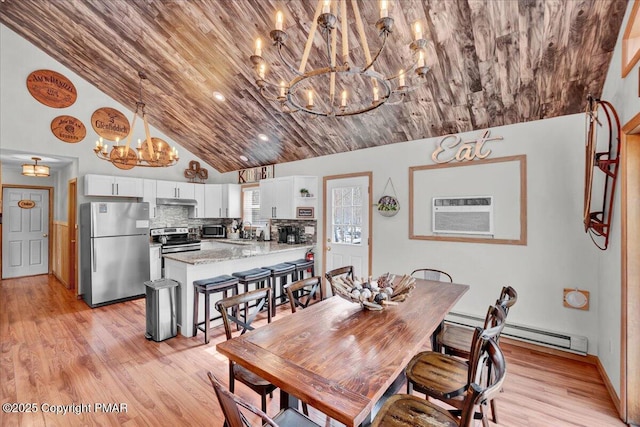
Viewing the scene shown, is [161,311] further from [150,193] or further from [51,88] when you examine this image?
[51,88]

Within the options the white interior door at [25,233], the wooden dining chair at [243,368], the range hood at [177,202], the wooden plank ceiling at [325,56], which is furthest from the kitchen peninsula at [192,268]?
the white interior door at [25,233]

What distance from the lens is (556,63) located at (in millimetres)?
2531

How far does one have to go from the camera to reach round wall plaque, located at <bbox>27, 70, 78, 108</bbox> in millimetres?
4383

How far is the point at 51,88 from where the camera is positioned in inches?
179

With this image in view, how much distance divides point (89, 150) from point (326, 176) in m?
4.26

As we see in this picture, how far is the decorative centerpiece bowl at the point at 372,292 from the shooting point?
198 cm

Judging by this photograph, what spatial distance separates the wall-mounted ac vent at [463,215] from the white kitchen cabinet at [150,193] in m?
5.14

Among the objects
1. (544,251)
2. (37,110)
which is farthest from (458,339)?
(37,110)

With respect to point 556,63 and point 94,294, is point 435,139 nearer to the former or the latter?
point 556,63

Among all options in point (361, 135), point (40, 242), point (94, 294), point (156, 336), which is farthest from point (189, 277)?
point (40, 242)

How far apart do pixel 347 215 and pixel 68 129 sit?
498 cm

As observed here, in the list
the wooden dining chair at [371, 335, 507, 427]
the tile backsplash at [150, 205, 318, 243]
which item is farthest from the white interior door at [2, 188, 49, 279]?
the wooden dining chair at [371, 335, 507, 427]

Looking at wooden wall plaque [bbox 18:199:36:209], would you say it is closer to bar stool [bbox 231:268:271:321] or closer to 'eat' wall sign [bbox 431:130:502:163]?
bar stool [bbox 231:268:271:321]

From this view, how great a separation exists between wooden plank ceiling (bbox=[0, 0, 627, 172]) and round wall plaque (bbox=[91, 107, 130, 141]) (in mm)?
408
